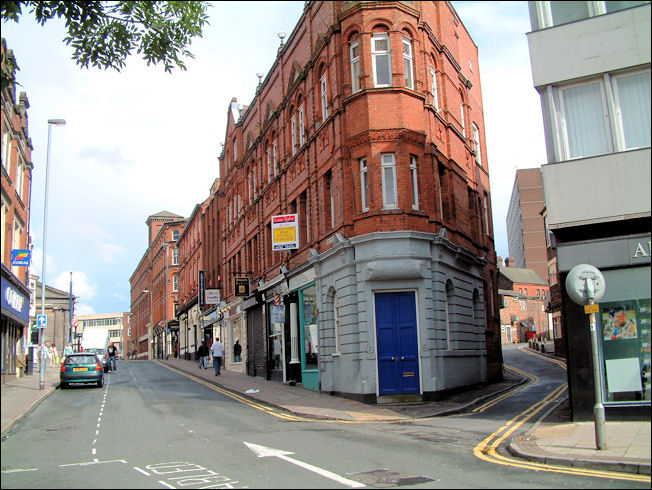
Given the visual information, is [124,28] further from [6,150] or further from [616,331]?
[6,150]

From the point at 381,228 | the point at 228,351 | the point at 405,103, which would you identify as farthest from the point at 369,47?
the point at 228,351

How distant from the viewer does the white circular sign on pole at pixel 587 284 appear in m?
10.5

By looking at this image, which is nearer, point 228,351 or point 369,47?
point 369,47

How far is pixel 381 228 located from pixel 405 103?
4285mm

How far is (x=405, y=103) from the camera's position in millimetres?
20516

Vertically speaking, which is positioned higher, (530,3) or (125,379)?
(530,3)

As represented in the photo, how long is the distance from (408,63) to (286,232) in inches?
326

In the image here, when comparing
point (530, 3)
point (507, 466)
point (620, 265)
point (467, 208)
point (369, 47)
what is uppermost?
point (369, 47)

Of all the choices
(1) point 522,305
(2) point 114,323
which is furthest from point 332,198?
(2) point 114,323

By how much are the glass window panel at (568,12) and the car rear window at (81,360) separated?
22307 millimetres

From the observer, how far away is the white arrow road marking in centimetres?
825

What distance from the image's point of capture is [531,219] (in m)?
106

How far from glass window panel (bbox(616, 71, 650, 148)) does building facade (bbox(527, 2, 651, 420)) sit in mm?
20

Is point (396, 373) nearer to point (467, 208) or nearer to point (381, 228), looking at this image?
point (381, 228)
